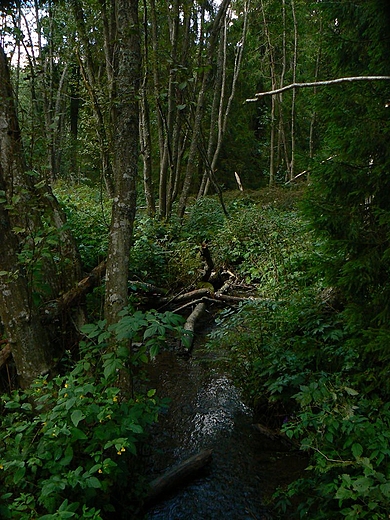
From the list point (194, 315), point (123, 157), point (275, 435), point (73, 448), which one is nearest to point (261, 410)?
point (275, 435)

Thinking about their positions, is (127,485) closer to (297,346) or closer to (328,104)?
(297,346)

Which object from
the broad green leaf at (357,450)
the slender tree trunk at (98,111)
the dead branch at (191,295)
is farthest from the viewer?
the dead branch at (191,295)

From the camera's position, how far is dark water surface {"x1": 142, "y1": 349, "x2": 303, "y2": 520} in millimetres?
3264

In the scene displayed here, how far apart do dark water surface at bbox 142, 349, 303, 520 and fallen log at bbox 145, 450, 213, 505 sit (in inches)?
2.9

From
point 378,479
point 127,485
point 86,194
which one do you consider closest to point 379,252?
point 378,479

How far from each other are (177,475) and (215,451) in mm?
674

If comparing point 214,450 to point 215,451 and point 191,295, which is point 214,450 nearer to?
point 215,451

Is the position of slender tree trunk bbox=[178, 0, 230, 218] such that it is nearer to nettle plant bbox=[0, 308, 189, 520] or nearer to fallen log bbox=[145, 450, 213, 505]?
fallen log bbox=[145, 450, 213, 505]

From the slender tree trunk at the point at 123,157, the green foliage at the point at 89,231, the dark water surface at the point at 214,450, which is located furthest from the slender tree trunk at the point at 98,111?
the dark water surface at the point at 214,450

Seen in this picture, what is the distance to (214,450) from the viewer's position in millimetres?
3982

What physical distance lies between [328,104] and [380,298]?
1.60m

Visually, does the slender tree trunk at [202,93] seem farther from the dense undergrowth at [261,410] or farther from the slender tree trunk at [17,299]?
the slender tree trunk at [17,299]

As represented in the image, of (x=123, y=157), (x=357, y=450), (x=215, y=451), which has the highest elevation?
(x=123, y=157)

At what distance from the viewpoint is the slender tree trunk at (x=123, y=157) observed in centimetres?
334
